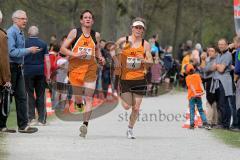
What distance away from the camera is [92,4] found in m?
50.4

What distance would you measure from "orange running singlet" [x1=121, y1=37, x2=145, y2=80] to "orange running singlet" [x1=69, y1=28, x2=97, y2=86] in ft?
1.70

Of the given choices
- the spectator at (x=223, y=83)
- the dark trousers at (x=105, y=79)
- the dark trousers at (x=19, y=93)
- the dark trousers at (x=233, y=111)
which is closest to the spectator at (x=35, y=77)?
the dark trousers at (x=19, y=93)

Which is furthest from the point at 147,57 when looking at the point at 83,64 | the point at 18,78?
the point at 18,78

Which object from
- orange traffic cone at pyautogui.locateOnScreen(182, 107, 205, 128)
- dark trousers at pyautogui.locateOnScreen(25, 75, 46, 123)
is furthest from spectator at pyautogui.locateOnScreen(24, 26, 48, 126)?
orange traffic cone at pyautogui.locateOnScreen(182, 107, 205, 128)

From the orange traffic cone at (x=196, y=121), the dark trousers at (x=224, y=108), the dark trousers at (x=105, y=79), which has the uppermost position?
the dark trousers at (x=105, y=79)

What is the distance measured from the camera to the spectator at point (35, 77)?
17031mm

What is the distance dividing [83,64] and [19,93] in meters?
1.20

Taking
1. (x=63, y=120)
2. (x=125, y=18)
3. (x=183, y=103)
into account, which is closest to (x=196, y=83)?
(x=63, y=120)

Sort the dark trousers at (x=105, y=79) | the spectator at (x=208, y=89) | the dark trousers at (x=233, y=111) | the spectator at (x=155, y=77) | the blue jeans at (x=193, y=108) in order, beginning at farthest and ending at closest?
the spectator at (x=155, y=77), the dark trousers at (x=105, y=79), the spectator at (x=208, y=89), the dark trousers at (x=233, y=111), the blue jeans at (x=193, y=108)

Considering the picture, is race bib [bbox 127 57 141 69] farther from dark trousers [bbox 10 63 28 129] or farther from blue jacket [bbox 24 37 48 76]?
blue jacket [bbox 24 37 48 76]

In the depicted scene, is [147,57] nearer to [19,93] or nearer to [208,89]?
[19,93]

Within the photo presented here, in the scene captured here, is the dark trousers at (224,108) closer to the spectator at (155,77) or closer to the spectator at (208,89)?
the spectator at (208,89)

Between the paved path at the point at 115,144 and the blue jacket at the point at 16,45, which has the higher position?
the blue jacket at the point at 16,45

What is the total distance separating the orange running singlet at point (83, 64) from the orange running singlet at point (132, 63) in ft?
1.70
